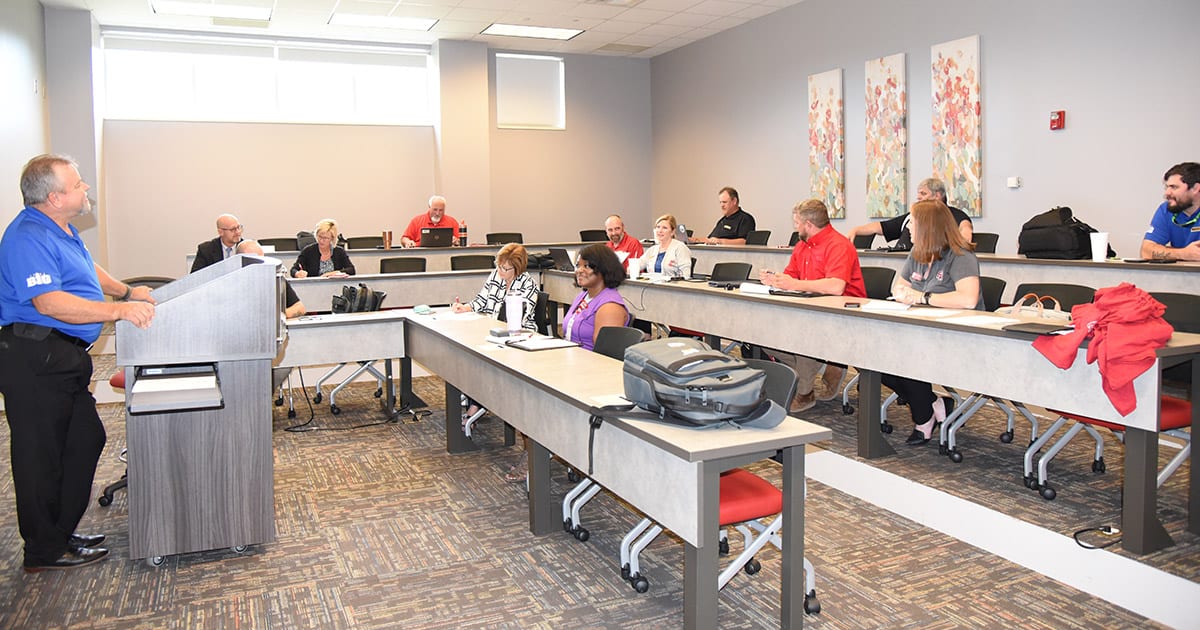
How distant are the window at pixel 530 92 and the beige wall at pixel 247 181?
1.31 m

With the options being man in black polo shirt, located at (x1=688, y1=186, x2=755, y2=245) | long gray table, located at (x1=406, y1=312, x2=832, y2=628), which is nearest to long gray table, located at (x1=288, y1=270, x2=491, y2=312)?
man in black polo shirt, located at (x1=688, y1=186, x2=755, y2=245)

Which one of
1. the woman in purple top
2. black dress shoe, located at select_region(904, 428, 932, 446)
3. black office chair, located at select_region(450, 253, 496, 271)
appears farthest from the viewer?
black office chair, located at select_region(450, 253, 496, 271)

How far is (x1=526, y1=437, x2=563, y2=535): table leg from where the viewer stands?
3.67m

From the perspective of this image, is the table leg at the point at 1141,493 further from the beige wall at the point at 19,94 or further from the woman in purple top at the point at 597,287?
the beige wall at the point at 19,94

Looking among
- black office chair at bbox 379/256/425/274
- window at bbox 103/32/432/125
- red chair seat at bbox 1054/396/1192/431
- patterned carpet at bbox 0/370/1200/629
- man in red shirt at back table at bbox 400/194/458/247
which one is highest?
window at bbox 103/32/432/125

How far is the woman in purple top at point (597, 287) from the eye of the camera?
173 inches

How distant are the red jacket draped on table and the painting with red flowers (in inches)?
210

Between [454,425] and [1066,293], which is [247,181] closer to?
[454,425]

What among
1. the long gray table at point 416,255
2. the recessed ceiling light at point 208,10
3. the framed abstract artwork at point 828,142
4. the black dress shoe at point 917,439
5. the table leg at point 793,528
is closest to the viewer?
the table leg at point 793,528

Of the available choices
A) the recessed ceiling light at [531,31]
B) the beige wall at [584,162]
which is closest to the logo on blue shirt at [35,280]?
the recessed ceiling light at [531,31]

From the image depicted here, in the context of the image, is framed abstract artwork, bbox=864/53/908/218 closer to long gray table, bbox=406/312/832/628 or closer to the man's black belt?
long gray table, bbox=406/312/832/628

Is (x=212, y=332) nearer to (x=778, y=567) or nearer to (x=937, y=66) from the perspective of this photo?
(x=778, y=567)

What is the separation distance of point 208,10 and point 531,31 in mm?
4022

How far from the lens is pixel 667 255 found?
708 centimetres
